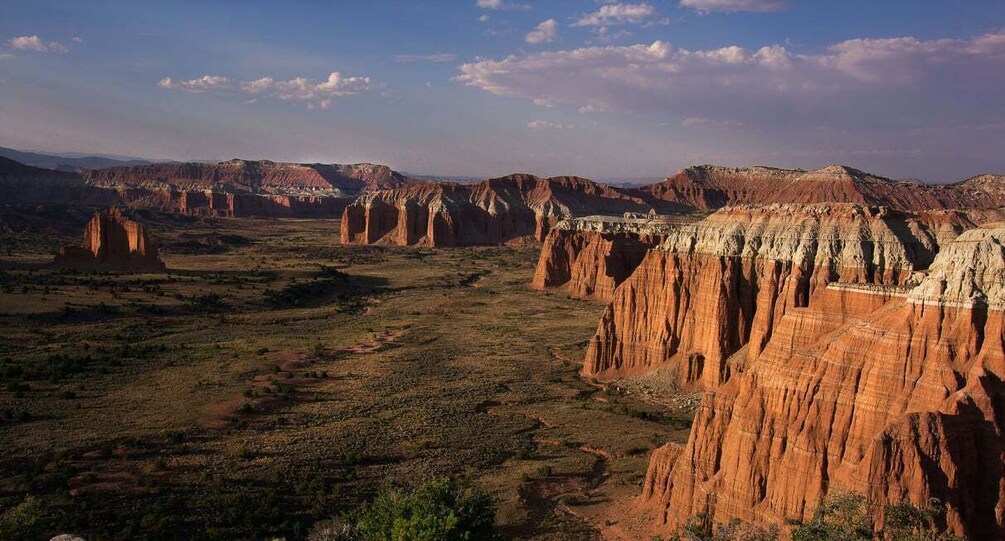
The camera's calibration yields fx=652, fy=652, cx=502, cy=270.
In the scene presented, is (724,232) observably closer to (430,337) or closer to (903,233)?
(903,233)

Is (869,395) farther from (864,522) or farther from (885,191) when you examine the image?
(885,191)

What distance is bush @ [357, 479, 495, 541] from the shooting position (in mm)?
19500

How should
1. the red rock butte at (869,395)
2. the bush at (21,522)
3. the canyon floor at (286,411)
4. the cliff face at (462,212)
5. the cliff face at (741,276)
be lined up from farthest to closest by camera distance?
the cliff face at (462,212), the cliff face at (741,276), the canyon floor at (286,411), the bush at (21,522), the red rock butte at (869,395)

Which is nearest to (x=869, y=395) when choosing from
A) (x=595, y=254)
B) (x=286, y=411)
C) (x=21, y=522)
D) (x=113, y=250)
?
(x=21, y=522)

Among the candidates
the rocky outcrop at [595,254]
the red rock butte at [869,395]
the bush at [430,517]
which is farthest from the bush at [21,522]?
the rocky outcrop at [595,254]

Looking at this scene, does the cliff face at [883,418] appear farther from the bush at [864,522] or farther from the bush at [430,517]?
the bush at [430,517]

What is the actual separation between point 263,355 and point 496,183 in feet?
450

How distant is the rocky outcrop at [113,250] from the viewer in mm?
96188

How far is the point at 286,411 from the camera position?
135ft

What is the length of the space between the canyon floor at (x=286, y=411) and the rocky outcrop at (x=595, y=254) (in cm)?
635

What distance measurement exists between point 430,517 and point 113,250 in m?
96.3

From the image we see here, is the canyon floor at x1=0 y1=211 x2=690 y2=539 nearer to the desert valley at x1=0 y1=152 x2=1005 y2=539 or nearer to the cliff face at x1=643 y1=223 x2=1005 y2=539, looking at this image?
the desert valley at x1=0 y1=152 x2=1005 y2=539

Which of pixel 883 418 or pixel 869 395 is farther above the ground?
pixel 869 395

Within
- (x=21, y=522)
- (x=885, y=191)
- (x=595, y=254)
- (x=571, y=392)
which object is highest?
A: (x=885, y=191)
